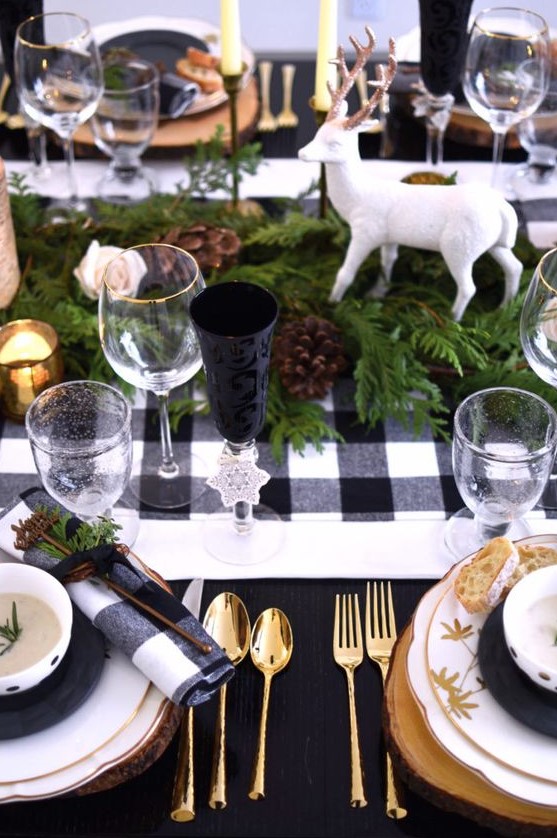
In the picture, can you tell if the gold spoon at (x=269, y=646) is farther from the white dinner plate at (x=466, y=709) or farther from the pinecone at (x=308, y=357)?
the pinecone at (x=308, y=357)

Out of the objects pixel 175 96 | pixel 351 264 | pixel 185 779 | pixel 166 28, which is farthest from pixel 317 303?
pixel 166 28

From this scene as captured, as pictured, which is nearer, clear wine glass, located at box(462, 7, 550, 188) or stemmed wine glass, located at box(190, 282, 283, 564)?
stemmed wine glass, located at box(190, 282, 283, 564)

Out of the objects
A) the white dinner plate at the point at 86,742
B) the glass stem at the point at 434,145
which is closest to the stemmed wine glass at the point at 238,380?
the white dinner plate at the point at 86,742

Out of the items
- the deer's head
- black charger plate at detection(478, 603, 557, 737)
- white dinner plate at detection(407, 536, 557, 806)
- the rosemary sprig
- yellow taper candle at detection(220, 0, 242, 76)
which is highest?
yellow taper candle at detection(220, 0, 242, 76)

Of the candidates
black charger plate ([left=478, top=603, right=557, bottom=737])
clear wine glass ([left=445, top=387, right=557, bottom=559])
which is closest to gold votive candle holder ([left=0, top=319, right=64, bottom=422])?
clear wine glass ([left=445, top=387, right=557, bottom=559])

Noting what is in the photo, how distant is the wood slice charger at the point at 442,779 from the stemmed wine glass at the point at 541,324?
1.16 feet

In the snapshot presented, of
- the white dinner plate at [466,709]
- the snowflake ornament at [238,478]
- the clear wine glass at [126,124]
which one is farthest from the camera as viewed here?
the clear wine glass at [126,124]

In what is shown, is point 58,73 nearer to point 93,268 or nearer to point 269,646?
point 93,268

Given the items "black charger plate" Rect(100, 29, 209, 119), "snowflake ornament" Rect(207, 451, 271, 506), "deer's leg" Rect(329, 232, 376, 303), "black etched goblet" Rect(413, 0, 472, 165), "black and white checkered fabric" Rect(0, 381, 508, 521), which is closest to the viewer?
"snowflake ornament" Rect(207, 451, 271, 506)

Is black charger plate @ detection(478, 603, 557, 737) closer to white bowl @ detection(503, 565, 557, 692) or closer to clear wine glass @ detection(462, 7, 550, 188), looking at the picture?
white bowl @ detection(503, 565, 557, 692)

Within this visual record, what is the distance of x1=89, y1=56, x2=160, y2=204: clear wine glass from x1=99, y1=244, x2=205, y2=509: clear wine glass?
46 cm

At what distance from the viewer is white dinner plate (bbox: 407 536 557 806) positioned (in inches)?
29.2

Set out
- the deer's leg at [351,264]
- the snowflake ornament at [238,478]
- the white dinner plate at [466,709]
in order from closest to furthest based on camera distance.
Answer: the white dinner plate at [466,709]
the snowflake ornament at [238,478]
the deer's leg at [351,264]

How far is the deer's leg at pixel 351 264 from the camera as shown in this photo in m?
1.17
